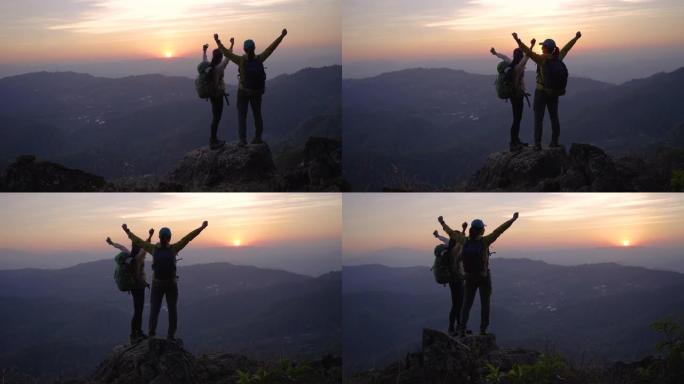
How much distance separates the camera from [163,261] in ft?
106

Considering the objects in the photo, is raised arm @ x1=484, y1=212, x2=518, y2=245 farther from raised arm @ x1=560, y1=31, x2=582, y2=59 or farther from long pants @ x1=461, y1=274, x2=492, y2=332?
raised arm @ x1=560, y1=31, x2=582, y2=59

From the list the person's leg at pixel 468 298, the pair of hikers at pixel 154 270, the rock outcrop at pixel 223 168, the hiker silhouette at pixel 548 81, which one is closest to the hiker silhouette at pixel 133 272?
the pair of hikers at pixel 154 270

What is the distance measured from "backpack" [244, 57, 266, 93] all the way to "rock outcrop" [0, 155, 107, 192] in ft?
12.5

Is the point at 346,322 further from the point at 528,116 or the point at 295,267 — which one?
the point at 528,116

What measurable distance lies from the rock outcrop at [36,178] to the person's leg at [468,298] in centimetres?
758

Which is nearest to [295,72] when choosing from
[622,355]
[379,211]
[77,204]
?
[379,211]

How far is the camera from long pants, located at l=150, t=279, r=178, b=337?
32.4 metres

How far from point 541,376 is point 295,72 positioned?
30.0 ft

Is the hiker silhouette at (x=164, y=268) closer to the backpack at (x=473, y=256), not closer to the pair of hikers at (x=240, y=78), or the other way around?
the pair of hikers at (x=240, y=78)

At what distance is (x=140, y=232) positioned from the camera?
3472cm

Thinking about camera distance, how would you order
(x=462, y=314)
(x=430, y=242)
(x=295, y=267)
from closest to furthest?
(x=462, y=314) → (x=430, y=242) → (x=295, y=267)

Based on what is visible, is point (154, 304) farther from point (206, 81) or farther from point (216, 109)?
point (206, 81)

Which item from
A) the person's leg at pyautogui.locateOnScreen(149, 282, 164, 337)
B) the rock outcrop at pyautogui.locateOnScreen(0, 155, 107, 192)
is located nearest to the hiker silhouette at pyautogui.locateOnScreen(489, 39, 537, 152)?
the person's leg at pyautogui.locateOnScreen(149, 282, 164, 337)

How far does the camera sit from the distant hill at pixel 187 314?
36719 mm
